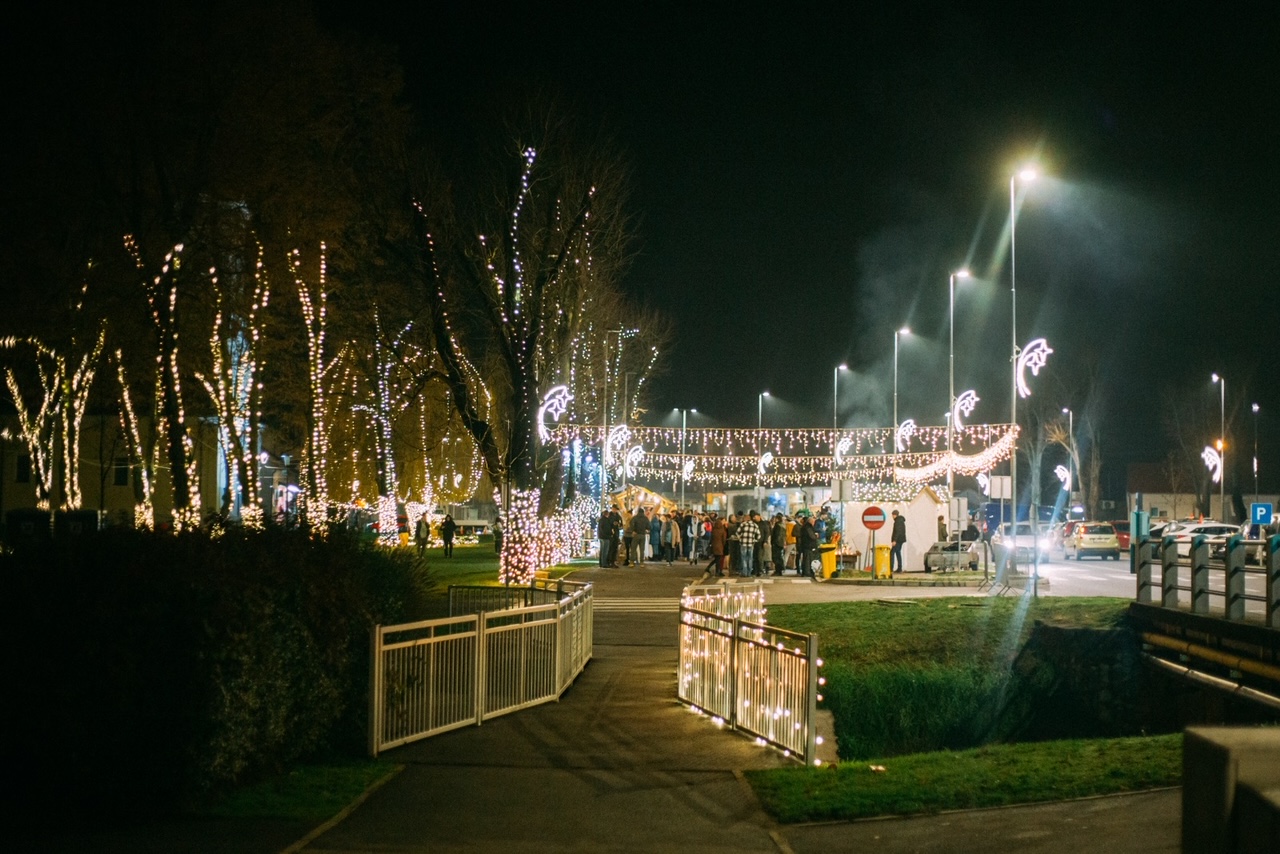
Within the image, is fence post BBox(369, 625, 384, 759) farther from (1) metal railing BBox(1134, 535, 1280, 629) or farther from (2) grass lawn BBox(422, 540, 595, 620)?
Answer: (1) metal railing BBox(1134, 535, 1280, 629)

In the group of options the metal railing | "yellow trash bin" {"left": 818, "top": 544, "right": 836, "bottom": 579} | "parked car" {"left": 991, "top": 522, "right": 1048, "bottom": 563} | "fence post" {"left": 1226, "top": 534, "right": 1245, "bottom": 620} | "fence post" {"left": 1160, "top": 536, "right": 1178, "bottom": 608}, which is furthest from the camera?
"yellow trash bin" {"left": 818, "top": 544, "right": 836, "bottom": 579}

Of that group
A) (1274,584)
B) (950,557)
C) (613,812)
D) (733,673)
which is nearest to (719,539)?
(950,557)

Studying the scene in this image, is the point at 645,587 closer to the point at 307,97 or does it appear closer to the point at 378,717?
the point at 307,97

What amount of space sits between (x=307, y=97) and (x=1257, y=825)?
2569 cm

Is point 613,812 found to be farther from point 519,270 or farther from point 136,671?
point 519,270

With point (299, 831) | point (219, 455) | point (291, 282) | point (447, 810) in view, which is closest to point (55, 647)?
point (299, 831)

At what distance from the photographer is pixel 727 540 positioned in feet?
122

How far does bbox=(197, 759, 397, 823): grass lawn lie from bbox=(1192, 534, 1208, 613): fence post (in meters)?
13.1

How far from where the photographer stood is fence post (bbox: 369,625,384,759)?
35.9 feet

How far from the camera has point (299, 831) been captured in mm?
8234

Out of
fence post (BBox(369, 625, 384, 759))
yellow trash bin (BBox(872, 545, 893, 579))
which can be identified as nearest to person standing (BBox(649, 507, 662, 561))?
yellow trash bin (BBox(872, 545, 893, 579))

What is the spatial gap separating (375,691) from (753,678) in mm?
3510

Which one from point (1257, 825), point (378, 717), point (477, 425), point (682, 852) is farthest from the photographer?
point (477, 425)

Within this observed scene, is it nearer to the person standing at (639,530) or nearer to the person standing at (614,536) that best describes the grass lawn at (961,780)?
the person standing at (614,536)
